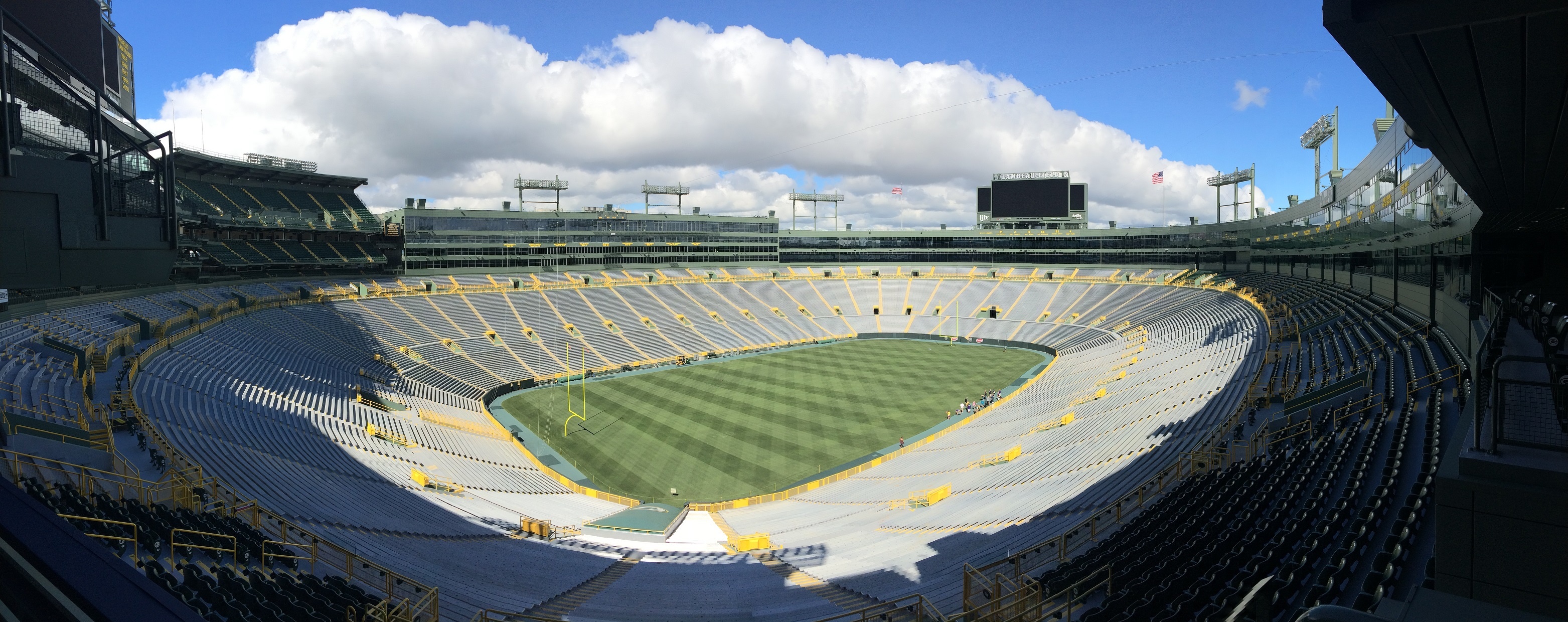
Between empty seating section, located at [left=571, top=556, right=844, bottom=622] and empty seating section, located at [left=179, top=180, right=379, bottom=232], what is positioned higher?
empty seating section, located at [left=179, top=180, right=379, bottom=232]

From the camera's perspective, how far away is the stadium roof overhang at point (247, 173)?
45.5 metres

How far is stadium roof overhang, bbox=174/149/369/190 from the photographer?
4547 centimetres

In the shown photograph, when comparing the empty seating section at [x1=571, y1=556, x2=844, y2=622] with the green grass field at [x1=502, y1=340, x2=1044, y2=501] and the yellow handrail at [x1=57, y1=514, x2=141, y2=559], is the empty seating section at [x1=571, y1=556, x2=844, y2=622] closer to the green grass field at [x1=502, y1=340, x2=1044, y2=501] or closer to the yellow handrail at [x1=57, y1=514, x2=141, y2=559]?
the yellow handrail at [x1=57, y1=514, x2=141, y2=559]

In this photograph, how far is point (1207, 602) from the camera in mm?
7922

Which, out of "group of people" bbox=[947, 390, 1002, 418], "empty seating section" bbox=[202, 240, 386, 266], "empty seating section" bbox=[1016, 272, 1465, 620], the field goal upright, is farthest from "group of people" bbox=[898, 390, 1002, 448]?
"empty seating section" bbox=[202, 240, 386, 266]

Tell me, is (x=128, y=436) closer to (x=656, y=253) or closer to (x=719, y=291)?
(x=719, y=291)

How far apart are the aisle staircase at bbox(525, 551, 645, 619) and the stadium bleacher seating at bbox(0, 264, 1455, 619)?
30 centimetres

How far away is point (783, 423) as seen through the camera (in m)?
32.2

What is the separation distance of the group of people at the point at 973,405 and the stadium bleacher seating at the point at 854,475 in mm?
1105

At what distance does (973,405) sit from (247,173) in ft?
178

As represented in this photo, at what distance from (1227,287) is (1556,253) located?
30567mm

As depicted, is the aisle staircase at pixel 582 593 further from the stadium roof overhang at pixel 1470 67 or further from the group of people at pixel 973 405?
the group of people at pixel 973 405

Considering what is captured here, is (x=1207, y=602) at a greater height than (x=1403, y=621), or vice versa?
(x=1403, y=621)

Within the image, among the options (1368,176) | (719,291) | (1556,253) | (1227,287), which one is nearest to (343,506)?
(1556,253)
